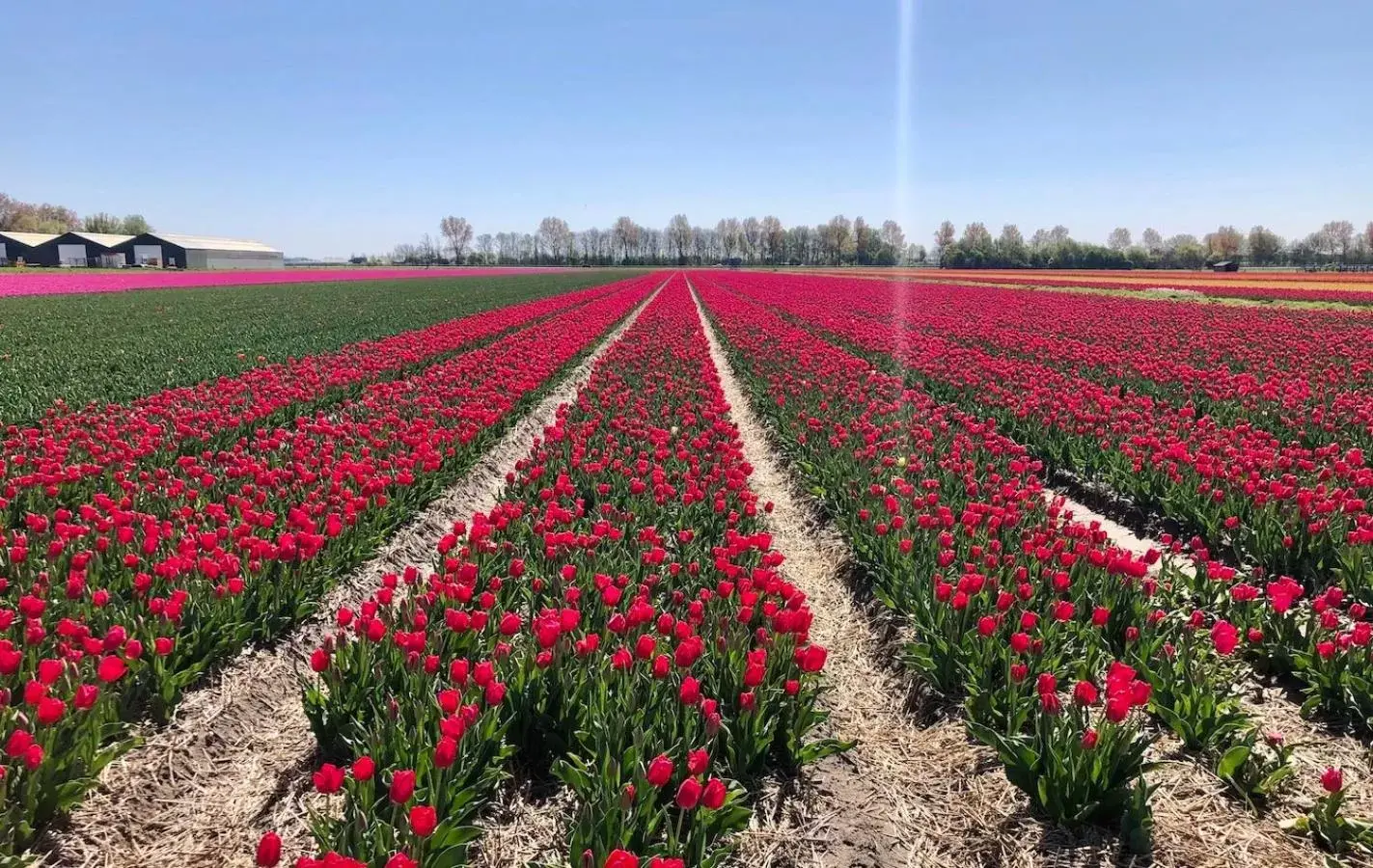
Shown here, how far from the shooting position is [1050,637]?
163 inches

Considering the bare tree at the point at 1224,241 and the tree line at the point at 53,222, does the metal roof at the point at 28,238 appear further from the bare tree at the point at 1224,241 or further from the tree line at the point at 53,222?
the bare tree at the point at 1224,241

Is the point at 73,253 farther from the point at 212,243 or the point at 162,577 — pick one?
the point at 162,577

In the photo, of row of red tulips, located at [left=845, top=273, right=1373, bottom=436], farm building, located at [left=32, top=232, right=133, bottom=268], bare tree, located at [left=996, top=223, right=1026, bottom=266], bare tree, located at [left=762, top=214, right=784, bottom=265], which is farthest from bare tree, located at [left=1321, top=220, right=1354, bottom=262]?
farm building, located at [left=32, top=232, right=133, bottom=268]

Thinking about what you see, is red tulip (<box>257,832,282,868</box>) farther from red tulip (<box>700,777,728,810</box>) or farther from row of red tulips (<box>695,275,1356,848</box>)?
row of red tulips (<box>695,275,1356,848</box>)

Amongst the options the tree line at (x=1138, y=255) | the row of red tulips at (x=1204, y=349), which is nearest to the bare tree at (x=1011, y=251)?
the tree line at (x=1138, y=255)

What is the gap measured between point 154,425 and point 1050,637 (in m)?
8.55

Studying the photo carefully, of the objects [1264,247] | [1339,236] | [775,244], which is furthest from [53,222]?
[1339,236]

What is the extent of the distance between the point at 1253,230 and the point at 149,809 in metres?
175

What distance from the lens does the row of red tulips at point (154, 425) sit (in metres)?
6.27

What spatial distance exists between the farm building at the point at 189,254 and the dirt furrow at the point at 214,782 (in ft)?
400

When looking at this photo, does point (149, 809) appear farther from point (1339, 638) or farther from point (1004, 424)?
point (1004, 424)

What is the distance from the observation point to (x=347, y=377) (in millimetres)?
12375

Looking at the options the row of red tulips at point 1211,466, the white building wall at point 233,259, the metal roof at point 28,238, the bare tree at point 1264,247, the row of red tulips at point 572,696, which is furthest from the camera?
the bare tree at point 1264,247

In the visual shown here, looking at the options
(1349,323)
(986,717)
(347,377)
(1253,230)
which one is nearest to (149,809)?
(986,717)
